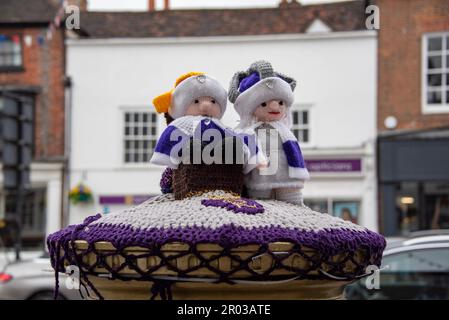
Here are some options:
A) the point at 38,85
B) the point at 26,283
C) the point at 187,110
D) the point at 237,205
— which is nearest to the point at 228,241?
the point at 237,205

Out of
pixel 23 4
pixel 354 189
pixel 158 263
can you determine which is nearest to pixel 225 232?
pixel 158 263

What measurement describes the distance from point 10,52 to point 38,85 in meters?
0.91

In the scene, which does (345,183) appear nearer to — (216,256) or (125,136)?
(125,136)

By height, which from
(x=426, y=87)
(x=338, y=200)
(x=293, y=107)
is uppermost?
(x=426, y=87)

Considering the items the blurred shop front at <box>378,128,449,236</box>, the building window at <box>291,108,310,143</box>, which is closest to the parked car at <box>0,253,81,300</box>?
the building window at <box>291,108,310,143</box>

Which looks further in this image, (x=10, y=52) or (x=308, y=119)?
(x=10, y=52)

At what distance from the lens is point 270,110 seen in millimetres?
1624

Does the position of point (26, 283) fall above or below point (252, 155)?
below

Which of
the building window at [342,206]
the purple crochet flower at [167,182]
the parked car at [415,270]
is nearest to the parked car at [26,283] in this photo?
the parked car at [415,270]

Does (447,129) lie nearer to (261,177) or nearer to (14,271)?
(14,271)

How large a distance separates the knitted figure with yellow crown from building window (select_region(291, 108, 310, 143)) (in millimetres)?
10660

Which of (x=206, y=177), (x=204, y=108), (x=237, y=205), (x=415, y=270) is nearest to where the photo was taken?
(x=237, y=205)

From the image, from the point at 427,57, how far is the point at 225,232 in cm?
1154

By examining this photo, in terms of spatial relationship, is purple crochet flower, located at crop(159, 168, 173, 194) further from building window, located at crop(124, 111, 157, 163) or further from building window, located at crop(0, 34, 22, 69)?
building window, located at crop(0, 34, 22, 69)
